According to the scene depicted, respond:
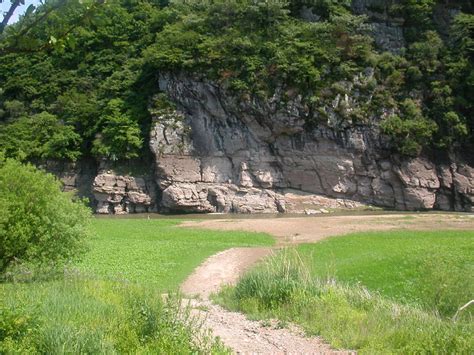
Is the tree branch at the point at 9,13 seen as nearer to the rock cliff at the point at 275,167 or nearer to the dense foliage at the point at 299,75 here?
the rock cliff at the point at 275,167

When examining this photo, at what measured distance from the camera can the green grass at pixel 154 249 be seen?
21494 mm

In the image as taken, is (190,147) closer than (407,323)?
No

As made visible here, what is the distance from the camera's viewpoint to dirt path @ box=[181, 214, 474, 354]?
10945 mm

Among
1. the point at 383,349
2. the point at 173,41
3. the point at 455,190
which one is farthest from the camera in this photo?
the point at 173,41

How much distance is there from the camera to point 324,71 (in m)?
56.0

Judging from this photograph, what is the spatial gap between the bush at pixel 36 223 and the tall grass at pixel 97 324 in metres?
4.23

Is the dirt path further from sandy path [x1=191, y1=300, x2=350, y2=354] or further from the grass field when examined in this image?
the grass field

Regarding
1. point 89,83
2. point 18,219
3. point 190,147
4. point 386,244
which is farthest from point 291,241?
point 89,83

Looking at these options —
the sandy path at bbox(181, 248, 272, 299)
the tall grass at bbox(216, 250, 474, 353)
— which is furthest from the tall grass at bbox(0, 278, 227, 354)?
the sandy path at bbox(181, 248, 272, 299)

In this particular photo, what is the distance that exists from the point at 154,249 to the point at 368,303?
1639 cm

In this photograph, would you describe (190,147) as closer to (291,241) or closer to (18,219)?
(291,241)

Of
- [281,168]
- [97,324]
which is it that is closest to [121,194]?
[281,168]

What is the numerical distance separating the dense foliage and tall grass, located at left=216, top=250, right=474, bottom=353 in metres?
40.9

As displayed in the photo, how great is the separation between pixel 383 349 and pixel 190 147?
46.6 metres
